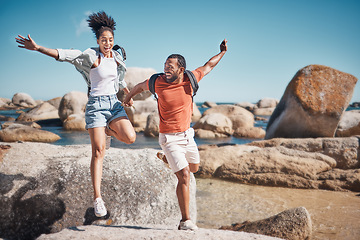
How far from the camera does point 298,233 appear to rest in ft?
12.1

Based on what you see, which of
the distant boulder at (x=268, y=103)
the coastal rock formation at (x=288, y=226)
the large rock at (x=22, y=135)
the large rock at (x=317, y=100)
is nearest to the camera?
the coastal rock formation at (x=288, y=226)

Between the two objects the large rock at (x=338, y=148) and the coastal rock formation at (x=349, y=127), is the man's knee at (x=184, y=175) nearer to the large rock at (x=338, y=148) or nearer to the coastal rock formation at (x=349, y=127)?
the large rock at (x=338, y=148)

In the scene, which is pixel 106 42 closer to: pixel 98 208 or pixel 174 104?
pixel 174 104

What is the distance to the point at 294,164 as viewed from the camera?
21.4ft

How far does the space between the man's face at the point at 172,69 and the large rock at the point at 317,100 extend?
7106 mm

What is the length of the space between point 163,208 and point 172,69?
1.77m

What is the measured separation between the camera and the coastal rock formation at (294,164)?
6215 millimetres

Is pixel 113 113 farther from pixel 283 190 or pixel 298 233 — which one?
pixel 283 190

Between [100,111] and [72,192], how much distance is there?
113 centimetres

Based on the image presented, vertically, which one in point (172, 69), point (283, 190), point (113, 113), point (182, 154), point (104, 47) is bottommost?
point (283, 190)

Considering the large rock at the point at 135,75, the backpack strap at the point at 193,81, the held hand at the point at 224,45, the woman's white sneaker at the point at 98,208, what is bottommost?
the woman's white sneaker at the point at 98,208

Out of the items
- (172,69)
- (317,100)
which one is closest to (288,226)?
(172,69)

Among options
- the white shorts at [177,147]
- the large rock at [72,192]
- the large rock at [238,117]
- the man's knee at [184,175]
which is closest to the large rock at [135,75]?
the large rock at [238,117]

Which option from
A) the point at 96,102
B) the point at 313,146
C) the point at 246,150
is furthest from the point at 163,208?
the point at 313,146
